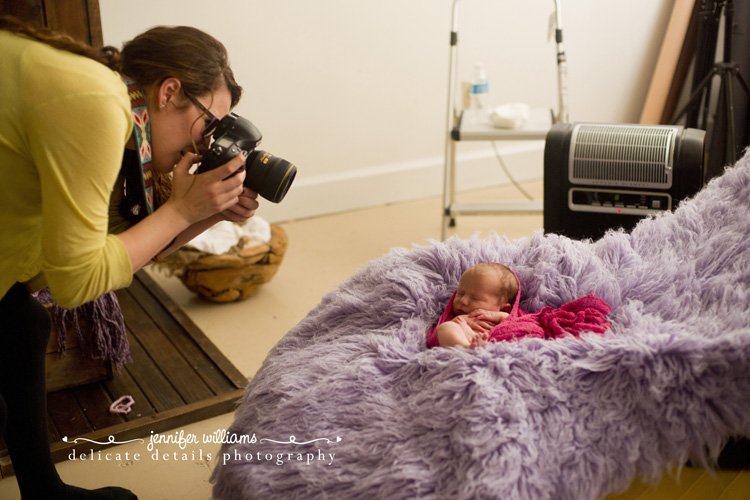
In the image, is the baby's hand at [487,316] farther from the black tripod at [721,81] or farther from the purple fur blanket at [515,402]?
the black tripod at [721,81]

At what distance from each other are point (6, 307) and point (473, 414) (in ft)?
2.61

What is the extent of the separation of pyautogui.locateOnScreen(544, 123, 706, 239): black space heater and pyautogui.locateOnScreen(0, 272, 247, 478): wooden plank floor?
37.7 inches

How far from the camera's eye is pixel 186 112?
1194mm

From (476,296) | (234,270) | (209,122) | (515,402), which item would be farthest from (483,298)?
(234,270)

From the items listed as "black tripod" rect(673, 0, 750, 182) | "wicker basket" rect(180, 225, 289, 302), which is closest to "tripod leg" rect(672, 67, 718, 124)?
"black tripod" rect(673, 0, 750, 182)

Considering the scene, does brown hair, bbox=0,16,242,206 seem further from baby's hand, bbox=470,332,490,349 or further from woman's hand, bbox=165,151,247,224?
baby's hand, bbox=470,332,490,349

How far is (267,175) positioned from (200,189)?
145mm

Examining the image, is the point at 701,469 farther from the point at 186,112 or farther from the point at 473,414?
the point at 186,112

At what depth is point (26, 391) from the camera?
1273 mm

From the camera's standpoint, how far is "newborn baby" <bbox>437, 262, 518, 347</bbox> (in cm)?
130

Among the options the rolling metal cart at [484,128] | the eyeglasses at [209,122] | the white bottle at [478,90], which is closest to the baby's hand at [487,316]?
the eyeglasses at [209,122]

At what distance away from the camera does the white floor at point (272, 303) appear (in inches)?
60.7

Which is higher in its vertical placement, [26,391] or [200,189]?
[200,189]

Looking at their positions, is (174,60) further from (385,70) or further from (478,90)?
(385,70)
